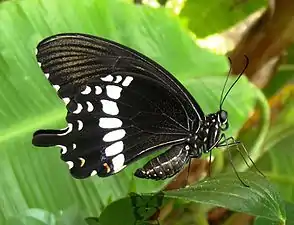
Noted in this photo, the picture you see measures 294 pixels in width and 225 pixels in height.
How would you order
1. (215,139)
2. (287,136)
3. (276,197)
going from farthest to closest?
(287,136) < (215,139) < (276,197)

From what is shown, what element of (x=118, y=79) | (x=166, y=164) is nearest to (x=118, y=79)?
(x=118, y=79)

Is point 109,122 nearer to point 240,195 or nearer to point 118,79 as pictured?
point 118,79

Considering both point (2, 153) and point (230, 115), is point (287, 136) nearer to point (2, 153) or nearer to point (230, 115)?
point (230, 115)

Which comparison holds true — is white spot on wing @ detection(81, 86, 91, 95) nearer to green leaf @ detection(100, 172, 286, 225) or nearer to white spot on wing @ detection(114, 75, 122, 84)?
white spot on wing @ detection(114, 75, 122, 84)

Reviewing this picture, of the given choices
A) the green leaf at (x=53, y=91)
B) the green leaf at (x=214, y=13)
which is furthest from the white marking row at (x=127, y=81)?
the green leaf at (x=214, y=13)

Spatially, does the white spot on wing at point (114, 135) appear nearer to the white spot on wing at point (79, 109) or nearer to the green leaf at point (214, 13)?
the white spot on wing at point (79, 109)

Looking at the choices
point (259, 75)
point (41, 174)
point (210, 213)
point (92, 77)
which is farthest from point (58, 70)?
point (259, 75)

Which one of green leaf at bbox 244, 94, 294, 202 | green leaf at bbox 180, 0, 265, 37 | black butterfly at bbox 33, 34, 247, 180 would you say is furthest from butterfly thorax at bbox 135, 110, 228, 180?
green leaf at bbox 180, 0, 265, 37
